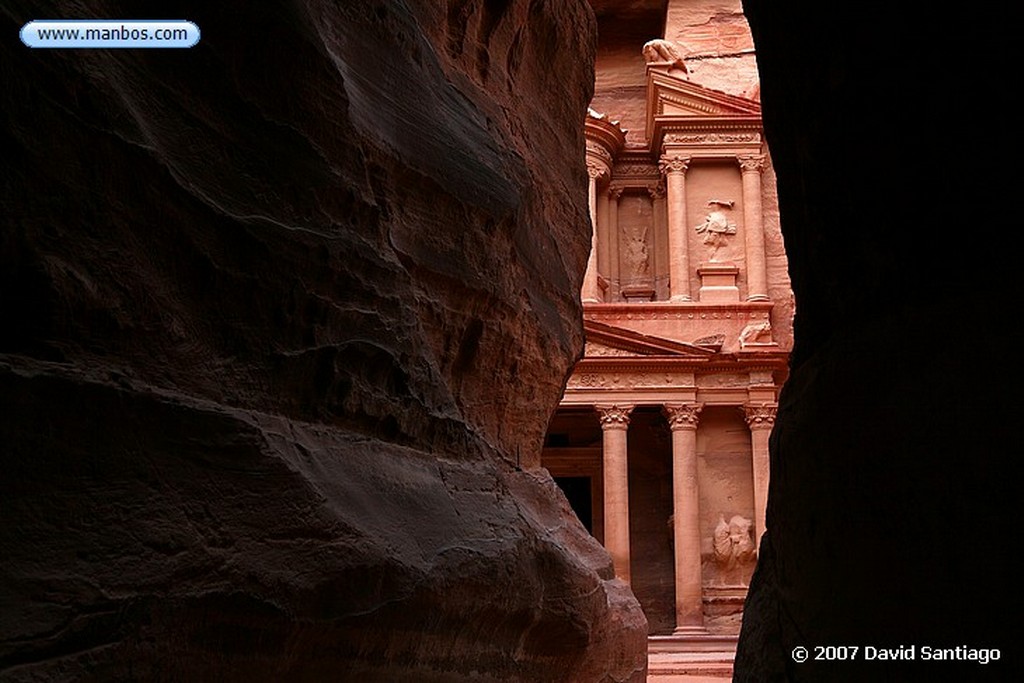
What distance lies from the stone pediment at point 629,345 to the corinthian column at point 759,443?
1580 millimetres

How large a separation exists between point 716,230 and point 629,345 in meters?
4.24

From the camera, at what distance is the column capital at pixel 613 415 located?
23.2 meters

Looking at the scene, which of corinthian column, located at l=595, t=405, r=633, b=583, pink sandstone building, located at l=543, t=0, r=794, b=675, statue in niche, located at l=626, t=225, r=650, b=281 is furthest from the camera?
statue in niche, located at l=626, t=225, r=650, b=281

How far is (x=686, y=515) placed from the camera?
2289 cm

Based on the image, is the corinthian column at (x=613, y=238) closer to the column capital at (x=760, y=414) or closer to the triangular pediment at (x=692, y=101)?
the triangular pediment at (x=692, y=101)

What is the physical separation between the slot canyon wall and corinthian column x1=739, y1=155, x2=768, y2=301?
73.2 feet

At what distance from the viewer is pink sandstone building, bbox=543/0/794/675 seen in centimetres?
2289

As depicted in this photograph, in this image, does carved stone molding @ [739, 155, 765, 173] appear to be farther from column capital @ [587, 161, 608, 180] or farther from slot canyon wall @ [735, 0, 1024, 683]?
slot canyon wall @ [735, 0, 1024, 683]

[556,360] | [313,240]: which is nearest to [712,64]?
[556,360]

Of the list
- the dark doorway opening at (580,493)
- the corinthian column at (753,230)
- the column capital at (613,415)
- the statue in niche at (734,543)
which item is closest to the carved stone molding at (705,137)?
the corinthian column at (753,230)

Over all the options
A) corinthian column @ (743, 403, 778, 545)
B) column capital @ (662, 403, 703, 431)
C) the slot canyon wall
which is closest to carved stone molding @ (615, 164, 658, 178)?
column capital @ (662, 403, 703, 431)

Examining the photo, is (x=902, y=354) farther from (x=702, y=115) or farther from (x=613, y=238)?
(x=613, y=238)

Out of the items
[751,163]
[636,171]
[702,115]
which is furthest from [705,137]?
[636,171]

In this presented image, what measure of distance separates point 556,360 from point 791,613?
3266mm
